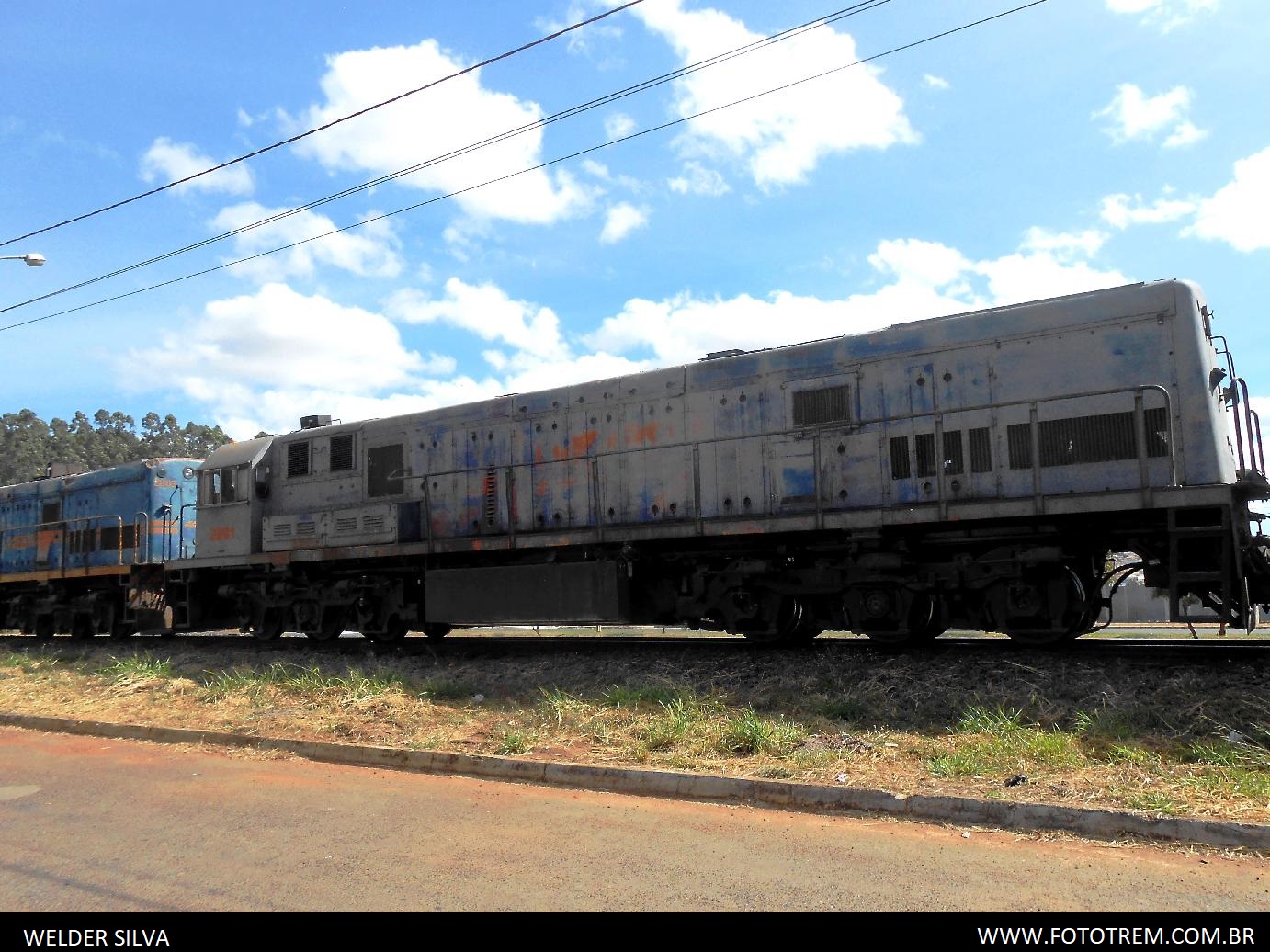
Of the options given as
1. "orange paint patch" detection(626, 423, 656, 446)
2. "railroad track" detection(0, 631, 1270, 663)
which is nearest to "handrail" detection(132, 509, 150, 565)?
"railroad track" detection(0, 631, 1270, 663)

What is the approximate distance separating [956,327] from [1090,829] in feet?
19.9

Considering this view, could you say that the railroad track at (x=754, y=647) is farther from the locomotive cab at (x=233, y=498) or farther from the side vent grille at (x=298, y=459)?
the side vent grille at (x=298, y=459)

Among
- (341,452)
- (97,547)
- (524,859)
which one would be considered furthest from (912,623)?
(97,547)

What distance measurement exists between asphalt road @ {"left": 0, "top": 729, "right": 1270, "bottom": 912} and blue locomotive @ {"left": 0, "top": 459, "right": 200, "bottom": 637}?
11360 mm

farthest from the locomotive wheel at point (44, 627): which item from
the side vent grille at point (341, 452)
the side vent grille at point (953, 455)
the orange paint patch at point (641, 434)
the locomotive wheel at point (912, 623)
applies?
the side vent grille at point (953, 455)

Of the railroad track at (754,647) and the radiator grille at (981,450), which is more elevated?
the radiator grille at (981,450)

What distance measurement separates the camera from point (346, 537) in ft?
45.0

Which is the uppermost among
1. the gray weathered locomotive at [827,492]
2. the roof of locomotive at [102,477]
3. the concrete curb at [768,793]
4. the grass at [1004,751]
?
the roof of locomotive at [102,477]

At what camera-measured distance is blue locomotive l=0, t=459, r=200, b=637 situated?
1712 cm

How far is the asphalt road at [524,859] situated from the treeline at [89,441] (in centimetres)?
8716

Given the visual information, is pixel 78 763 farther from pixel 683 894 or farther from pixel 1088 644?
pixel 1088 644

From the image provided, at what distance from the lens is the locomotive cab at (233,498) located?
1502 centimetres

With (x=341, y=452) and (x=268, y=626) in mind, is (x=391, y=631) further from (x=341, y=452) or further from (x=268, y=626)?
(x=341, y=452)

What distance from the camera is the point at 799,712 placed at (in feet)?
26.4
